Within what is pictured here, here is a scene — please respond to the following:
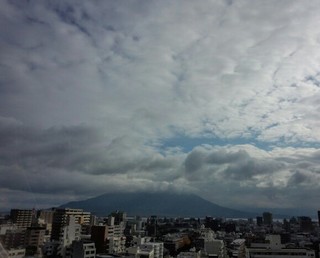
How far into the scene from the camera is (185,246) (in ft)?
72.3

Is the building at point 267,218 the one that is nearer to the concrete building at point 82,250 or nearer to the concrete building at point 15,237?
the concrete building at point 15,237

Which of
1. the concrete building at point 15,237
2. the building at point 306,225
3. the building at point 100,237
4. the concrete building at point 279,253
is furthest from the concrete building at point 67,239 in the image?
the building at point 306,225

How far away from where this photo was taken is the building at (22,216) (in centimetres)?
1999

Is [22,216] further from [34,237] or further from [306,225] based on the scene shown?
[306,225]

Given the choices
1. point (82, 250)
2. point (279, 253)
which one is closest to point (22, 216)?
point (82, 250)

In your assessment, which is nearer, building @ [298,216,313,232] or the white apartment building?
the white apartment building

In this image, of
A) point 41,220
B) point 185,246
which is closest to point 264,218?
point 185,246

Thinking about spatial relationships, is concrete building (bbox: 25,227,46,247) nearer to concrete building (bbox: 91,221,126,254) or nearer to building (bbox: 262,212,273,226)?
concrete building (bbox: 91,221,126,254)

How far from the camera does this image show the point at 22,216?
2102 cm

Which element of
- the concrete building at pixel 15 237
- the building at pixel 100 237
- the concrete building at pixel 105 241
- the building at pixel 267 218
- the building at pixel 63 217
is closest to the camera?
the concrete building at pixel 15 237

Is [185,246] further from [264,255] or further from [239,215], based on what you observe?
[239,215]

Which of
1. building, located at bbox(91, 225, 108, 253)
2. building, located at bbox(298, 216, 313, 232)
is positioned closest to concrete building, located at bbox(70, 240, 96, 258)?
building, located at bbox(91, 225, 108, 253)

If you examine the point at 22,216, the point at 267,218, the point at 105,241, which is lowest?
the point at 105,241

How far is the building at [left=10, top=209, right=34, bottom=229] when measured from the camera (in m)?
20.0
